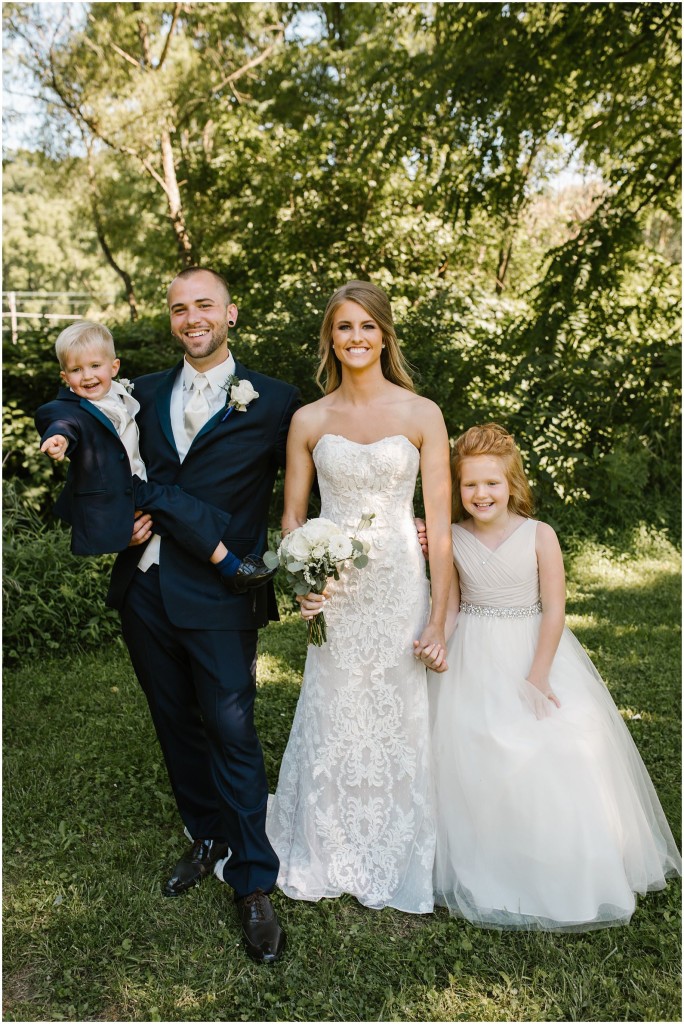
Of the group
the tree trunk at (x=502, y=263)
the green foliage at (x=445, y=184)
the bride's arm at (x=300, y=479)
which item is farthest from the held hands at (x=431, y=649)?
the tree trunk at (x=502, y=263)

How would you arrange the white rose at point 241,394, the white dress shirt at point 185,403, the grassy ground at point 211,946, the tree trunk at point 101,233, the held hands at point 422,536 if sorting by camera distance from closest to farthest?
the grassy ground at point 211,946 < the white rose at point 241,394 < the white dress shirt at point 185,403 < the held hands at point 422,536 < the tree trunk at point 101,233

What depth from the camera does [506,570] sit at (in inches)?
135

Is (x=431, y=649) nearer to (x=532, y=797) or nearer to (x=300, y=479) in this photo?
(x=532, y=797)

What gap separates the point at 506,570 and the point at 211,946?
1.83 m

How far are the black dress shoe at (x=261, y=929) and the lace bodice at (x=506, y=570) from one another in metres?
1.44

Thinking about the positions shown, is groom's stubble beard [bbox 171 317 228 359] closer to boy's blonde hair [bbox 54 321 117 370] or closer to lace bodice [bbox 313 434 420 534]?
boy's blonde hair [bbox 54 321 117 370]

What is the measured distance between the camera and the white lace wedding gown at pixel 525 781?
305 centimetres

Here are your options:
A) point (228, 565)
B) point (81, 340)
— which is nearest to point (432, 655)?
point (228, 565)

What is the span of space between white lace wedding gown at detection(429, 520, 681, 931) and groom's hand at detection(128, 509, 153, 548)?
1.31m

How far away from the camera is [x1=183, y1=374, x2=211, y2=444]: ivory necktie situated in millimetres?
3115

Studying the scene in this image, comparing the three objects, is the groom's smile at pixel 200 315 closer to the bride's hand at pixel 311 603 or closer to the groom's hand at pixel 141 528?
the groom's hand at pixel 141 528

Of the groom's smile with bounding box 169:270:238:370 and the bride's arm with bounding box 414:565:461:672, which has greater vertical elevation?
the groom's smile with bounding box 169:270:238:370

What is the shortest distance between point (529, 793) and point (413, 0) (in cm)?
1117

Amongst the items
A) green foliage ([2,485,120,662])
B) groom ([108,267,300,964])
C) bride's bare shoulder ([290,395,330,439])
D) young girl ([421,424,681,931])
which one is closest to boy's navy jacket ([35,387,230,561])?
groom ([108,267,300,964])
